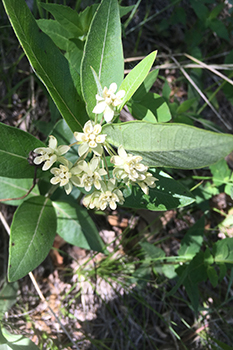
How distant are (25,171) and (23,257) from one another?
48cm

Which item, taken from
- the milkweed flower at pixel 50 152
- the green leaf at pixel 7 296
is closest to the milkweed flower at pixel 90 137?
the milkweed flower at pixel 50 152

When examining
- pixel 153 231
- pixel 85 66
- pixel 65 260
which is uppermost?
pixel 85 66

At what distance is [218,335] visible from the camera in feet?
9.07

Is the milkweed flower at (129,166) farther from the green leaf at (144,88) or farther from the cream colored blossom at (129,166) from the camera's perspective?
the green leaf at (144,88)

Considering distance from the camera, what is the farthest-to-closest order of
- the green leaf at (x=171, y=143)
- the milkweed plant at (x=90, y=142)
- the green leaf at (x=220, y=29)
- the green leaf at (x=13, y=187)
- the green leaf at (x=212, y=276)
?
the green leaf at (x=220, y=29) < the green leaf at (x=212, y=276) < the green leaf at (x=13, y=187) < the milkweed plant at (x=90, y=142) < the green leaf at (x=171, y=143)

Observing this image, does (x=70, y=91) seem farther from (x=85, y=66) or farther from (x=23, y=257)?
(x=23, y=257)

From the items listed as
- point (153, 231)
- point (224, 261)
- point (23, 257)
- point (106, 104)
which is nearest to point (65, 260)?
point (153, 231)

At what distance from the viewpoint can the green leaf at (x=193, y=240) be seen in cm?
244

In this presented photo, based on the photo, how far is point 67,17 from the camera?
1.78 m

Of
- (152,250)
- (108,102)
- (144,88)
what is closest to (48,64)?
(108,102)

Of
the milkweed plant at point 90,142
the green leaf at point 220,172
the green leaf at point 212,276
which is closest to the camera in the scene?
the milkweed plant at point 90,142

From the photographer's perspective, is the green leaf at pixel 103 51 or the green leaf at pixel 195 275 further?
the green leaf at pixel 195 275

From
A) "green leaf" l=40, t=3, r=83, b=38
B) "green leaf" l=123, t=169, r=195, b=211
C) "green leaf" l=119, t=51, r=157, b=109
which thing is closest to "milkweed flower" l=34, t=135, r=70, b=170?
"green leaf" l=119, t=51, r=157, b=109

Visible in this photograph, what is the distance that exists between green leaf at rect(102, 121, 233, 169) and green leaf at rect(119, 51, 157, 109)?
0.21 meters
